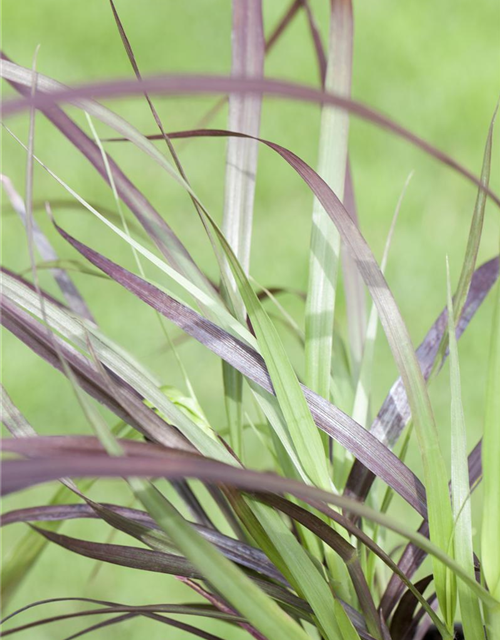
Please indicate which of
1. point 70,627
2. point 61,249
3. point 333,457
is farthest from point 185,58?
point 333,457

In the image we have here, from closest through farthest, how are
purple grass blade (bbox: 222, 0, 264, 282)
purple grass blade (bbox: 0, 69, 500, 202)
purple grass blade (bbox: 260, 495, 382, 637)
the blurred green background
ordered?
purple grass blade (bbox: 0, 69, 500, 202)
purple grass blade (bbox: 260, 495, 382, 637)
purple grass blade (bbox: 222, 0, 264, 282)
the blurred green background

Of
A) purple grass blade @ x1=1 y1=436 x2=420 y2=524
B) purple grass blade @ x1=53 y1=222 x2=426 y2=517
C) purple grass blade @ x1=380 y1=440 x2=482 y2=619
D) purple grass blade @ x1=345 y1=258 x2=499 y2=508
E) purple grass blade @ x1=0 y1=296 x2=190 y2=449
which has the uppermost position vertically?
purple grass blade @ x1=345 y1=258 x2=499 y2=508

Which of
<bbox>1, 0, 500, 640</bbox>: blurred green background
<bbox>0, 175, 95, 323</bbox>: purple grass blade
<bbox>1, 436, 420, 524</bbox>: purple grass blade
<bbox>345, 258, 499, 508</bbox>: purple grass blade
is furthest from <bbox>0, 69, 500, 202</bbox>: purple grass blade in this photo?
<bbox>1, 0, 500, 640</bbox>: blurred green background

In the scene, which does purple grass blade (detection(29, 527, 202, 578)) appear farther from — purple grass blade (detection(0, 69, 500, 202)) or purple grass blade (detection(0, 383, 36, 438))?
purple grass blade (detection(0, 69, 500, 202))

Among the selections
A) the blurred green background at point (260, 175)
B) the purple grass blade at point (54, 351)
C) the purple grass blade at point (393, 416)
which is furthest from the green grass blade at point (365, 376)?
the blurred green background at point (260, 175)

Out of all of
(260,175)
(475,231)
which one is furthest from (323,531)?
(260,175)

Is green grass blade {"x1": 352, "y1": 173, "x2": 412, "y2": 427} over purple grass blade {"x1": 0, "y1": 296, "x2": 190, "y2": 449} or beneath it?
over
